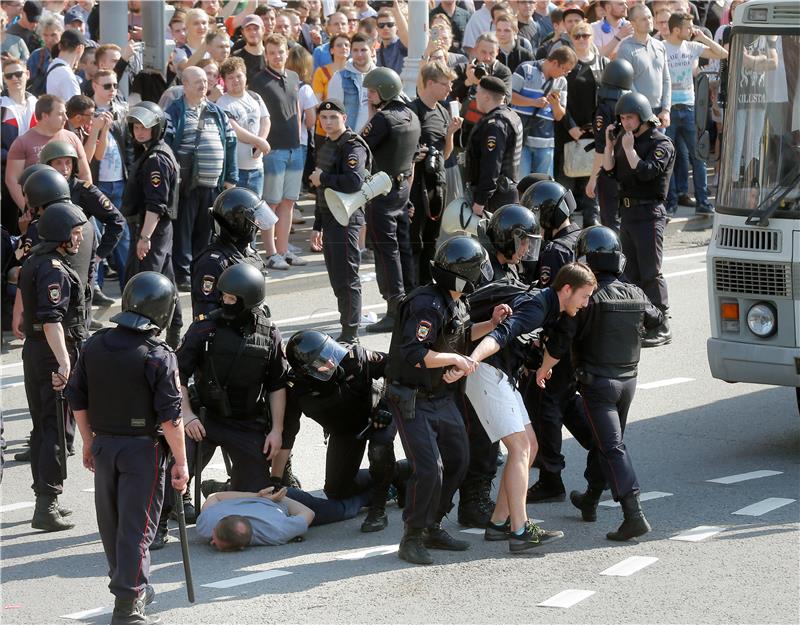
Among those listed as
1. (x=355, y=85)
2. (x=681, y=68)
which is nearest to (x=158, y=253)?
(x=355, y=85)

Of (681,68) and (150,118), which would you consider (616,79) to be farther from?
(150,118)

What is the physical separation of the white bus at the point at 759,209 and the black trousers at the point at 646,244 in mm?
2626

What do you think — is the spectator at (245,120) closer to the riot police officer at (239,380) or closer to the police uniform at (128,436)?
the riot police officer at (239,380)

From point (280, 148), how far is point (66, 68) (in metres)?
2.26

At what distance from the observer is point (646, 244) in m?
12.5

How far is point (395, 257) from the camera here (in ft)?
42.7

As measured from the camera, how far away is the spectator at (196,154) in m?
13.0

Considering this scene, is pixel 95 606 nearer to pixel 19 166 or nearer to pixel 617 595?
pixel 617 595

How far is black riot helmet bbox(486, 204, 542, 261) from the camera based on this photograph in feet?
27.7

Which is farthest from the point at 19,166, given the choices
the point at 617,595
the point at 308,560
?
the point at 617,595

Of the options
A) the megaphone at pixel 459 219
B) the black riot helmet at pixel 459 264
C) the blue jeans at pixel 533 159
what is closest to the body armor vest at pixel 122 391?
the black riot helmet at pixel 459 264

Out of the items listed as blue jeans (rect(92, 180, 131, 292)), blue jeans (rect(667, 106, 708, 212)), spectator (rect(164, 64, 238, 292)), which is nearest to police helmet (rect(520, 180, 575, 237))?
spectator (rect(164, 64, 238, 292))

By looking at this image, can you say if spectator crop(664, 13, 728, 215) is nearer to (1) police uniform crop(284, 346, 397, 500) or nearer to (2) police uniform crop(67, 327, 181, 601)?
(1) police uniform crop(284, 346, 397, 500)

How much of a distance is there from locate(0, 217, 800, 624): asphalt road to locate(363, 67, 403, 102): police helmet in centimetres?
369
